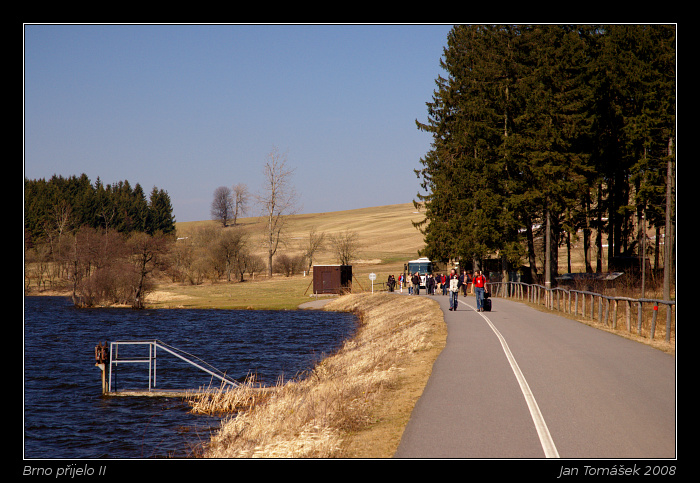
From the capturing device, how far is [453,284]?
28.6 metres

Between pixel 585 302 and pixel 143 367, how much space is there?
17.8 m

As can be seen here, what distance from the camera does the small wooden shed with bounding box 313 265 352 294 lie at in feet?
212

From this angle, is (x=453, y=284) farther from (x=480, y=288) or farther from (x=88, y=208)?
(x=88, y=208)

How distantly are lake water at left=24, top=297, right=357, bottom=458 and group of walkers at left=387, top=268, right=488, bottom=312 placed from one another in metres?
5.88

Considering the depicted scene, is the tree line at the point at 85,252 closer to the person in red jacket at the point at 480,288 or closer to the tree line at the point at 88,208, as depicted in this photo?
the tree line at the point at 88,208

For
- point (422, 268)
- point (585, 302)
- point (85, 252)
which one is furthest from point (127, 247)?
point (585, 302)

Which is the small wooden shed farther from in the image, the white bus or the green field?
the white bus

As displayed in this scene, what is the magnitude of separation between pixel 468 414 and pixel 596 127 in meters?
36.5


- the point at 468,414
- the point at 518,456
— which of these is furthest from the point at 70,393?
the point at 518,456

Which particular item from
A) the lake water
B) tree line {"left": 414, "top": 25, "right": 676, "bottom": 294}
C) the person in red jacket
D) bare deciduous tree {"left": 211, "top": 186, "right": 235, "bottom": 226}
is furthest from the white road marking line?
bare deciduous tree {"left": 211, "top": 186, "right": 235, "bottom": 226}

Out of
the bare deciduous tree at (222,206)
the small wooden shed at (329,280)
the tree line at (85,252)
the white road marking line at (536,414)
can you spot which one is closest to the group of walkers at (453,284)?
the small wooden shed at (329,280)

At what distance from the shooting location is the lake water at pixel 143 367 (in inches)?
552

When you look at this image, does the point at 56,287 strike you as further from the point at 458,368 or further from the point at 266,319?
the point at 458,368

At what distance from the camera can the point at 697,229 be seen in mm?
12758
